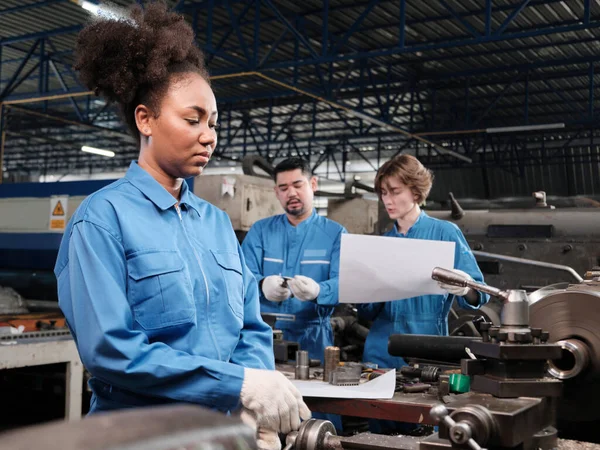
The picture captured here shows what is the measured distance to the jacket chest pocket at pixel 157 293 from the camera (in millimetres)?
968

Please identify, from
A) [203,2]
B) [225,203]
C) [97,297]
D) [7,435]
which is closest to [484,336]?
[97,297]

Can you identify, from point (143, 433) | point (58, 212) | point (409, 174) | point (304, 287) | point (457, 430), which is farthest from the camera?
point (58, 212)

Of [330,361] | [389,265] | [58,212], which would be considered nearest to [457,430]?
[330,361]

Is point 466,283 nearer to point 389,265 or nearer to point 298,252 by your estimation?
point 389,265

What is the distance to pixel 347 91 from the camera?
10031 mm

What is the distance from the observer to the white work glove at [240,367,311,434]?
0.91 m

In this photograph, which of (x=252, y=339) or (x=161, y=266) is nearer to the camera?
(x=161, y=266)

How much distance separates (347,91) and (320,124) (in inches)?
122

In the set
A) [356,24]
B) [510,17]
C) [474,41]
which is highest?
[356,24]

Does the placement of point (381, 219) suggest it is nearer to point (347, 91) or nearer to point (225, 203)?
Result: point (225, 203)

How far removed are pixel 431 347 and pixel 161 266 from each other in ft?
2.55

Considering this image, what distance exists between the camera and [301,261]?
2459 millimetres

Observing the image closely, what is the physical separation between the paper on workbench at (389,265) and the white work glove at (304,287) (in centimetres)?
21

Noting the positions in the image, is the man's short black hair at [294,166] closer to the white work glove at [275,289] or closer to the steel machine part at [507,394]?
the white work glove at [275,289]
